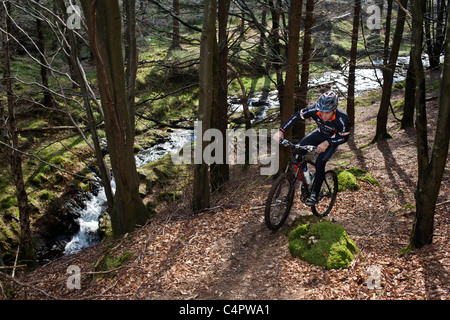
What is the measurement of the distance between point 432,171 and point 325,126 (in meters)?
1.90

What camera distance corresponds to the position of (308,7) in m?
11.1

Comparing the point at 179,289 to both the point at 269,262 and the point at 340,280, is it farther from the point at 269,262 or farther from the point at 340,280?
the point at 340,280

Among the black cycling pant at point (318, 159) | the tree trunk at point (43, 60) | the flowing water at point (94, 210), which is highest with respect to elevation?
the tree trunk at point (43, 60)

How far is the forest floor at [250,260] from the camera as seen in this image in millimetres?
4461

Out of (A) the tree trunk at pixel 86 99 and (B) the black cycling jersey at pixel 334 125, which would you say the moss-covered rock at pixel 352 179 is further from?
(A) the tree trunk at pixel 86 99

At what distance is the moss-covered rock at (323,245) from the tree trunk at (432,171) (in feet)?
3.29

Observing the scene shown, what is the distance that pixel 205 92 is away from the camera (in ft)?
22.1

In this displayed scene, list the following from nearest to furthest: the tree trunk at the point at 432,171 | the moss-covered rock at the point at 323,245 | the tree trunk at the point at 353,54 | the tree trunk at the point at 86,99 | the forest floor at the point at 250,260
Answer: the tree trunk at the point at 432,171 → the forest floor at the point at 250,260 → the moss-covered rock at the point at 323,245 → the tree trunk at the point at 86,99 → the tree trunk at the point at 353,54

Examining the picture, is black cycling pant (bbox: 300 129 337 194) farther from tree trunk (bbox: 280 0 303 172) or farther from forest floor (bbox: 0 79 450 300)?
tree trunk (bbox: 280 0 303 172)

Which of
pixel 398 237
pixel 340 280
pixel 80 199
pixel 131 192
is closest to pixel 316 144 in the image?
pixel 398 237

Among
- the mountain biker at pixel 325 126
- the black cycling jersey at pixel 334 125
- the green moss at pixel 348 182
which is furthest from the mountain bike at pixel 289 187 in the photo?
the green moss at pixel 348 182

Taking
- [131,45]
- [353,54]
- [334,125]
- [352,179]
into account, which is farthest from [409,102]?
[131,45]

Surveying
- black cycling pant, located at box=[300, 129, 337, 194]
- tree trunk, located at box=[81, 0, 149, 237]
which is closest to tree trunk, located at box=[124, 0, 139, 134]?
tree trunk, located at box=[81, 0, 149, 237]

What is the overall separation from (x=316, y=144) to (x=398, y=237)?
216 centimetres
